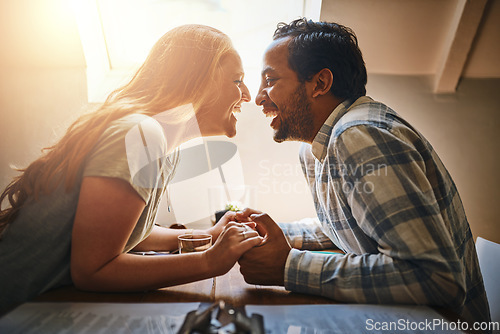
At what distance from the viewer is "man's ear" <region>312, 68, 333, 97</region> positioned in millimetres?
1232

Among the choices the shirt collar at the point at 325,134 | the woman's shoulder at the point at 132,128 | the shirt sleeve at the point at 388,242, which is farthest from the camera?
the shirt collar at the point at 325,134

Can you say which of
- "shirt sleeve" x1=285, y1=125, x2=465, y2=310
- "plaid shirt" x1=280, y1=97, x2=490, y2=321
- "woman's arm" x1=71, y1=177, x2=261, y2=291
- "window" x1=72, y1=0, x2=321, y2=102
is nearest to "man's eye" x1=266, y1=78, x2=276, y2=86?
"plaid shirt" x1=280, y1=97, x2=490, y2=321

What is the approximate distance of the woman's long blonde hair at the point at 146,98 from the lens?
81 cm

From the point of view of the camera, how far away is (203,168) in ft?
6.64

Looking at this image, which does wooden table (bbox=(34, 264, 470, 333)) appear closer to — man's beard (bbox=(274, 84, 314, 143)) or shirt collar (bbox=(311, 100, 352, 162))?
shirt collar (bbox=(311, 100, 352, 162))

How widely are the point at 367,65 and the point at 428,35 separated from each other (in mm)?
363

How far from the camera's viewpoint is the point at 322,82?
125 cm

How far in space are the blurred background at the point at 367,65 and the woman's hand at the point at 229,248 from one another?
3.82 ft

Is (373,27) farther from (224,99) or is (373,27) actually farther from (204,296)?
(204,296)

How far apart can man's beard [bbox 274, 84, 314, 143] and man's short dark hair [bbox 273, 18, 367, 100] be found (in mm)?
69

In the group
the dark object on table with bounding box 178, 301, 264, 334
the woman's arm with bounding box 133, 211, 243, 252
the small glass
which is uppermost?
the dark object on table with bounding box 178, 301, 264, 334

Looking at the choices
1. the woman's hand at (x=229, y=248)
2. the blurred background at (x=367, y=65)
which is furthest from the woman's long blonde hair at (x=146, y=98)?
the blurred background at (x=367, y=65)

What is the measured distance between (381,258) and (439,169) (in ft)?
1.10

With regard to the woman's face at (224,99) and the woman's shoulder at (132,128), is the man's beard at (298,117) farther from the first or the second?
the woman's shoulder at (132,128)
